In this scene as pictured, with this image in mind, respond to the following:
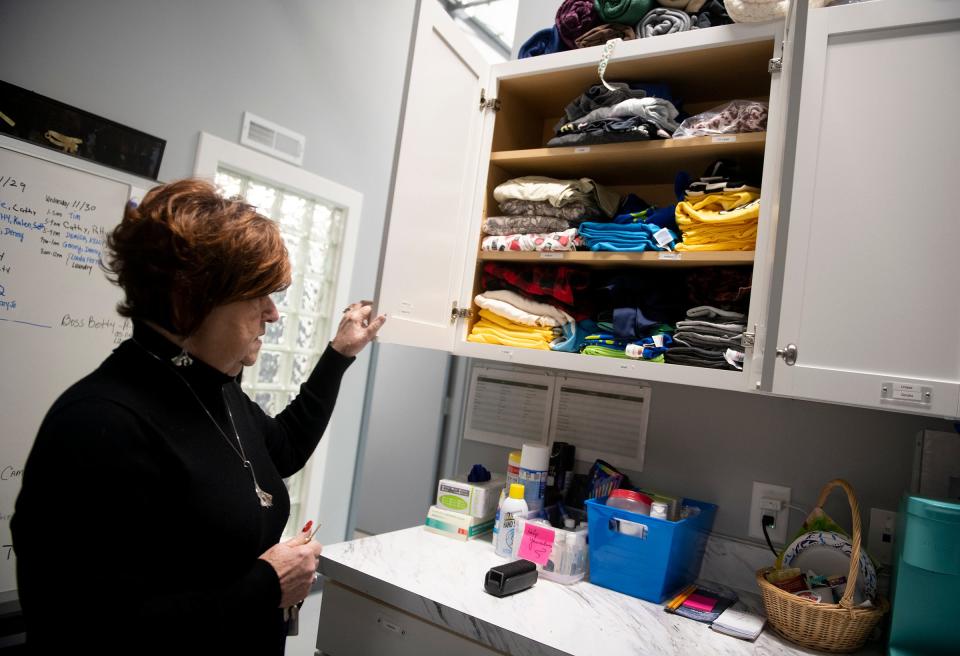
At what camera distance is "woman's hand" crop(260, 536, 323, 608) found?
1.08 metres

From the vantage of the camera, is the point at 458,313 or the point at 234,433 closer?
the point at 234,433

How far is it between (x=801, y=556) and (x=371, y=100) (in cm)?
270

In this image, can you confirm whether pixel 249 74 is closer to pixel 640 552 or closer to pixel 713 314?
pixel 713 314

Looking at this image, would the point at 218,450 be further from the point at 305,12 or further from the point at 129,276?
the point at 305,12

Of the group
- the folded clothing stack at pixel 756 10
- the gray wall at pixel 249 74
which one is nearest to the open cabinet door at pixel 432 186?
the folded clothing stack at pixel 756 10

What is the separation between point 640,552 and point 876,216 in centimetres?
91

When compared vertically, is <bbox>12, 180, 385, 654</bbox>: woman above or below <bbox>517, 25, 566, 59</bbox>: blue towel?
below

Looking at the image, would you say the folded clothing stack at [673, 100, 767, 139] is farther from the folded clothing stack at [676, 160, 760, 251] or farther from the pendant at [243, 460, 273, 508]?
the pendant at [243, 460, 273, 508]

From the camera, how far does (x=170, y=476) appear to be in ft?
3.13

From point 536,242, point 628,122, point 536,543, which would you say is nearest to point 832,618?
point 536,543

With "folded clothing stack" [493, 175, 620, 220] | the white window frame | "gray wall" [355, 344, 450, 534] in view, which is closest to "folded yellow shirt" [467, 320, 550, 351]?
"folded clothing stack" [493, 175, 620, 220]

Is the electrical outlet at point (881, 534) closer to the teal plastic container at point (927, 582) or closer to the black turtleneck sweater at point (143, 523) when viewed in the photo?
the teal plastic container at point (927, 582)

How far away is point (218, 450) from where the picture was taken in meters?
1.06

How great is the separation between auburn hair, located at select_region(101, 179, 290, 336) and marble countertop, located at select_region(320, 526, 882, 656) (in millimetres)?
756
